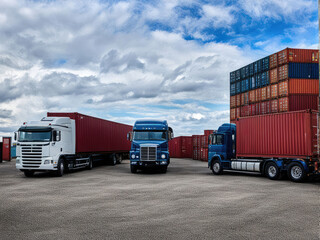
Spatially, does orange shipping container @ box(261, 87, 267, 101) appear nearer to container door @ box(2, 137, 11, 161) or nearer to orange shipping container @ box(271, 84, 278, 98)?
orange shipping container @ box(271, 84, 278, 98)

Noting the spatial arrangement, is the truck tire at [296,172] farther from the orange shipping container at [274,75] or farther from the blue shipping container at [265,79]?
the blue shipping container at [265,79]

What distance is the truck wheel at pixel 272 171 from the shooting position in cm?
1656

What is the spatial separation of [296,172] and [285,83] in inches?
430

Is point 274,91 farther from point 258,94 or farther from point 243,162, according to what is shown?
point 243,162

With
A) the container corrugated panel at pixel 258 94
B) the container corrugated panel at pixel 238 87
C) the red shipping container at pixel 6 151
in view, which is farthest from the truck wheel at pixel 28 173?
the red shipping container at pixel 6 151

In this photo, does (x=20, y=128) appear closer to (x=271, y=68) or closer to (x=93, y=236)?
(x=93, y=236)

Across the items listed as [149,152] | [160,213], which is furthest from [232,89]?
[160,213]

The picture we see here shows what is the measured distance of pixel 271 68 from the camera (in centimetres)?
2667

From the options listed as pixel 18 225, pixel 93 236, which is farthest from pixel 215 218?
pixel 18 225

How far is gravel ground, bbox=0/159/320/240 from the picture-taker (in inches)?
257

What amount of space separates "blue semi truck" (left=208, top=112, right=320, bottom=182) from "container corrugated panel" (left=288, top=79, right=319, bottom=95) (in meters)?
7.16

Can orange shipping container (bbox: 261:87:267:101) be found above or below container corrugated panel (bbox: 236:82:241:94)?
below

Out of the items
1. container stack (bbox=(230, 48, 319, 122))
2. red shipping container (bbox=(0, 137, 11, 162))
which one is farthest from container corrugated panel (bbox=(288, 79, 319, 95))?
red shipping container (bbox=(0, 137, 11, 162))

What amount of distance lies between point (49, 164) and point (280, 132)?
1239 centimetres
